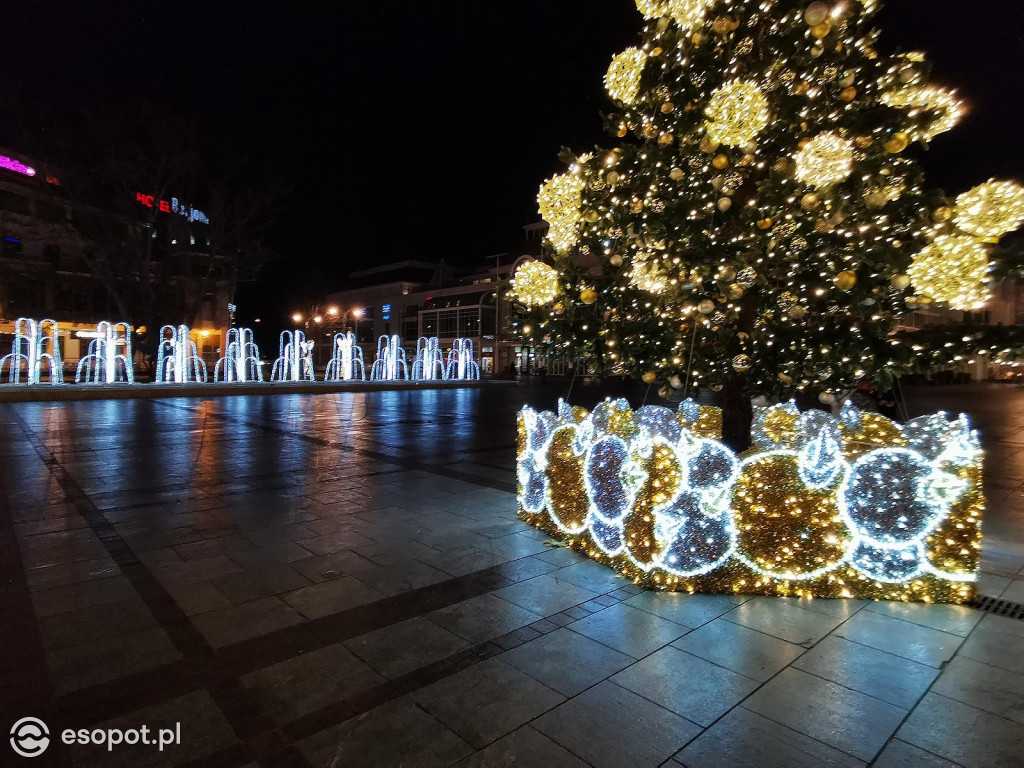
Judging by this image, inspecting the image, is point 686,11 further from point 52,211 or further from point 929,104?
point 52,211

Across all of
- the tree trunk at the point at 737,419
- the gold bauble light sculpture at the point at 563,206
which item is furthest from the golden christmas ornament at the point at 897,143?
the gold bauble light sculpture at the point at 563,206

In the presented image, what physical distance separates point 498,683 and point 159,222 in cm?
3095

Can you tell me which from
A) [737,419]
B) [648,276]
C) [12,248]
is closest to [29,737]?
[648,276]

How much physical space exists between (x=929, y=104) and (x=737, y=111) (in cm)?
140

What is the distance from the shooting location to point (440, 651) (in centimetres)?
304

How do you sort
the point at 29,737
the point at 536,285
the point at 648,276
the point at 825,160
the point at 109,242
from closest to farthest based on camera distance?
the point at 29,737
the point at 825,160
the point at 648,276
the point at 536,285
the point at 109,242

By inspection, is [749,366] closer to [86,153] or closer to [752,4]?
[752,4]

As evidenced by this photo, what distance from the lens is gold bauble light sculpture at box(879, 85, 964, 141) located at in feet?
12.4

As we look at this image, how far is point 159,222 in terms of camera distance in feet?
88.7

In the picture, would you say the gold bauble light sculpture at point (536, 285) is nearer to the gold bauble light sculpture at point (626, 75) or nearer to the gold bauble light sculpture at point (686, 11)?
the gold bauble light sculpture at point (626, 75)

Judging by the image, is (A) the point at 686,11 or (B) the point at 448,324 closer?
(A) the point at 686,11

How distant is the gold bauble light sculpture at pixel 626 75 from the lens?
438cm

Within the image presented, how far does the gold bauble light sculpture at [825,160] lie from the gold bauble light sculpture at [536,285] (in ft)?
6.33

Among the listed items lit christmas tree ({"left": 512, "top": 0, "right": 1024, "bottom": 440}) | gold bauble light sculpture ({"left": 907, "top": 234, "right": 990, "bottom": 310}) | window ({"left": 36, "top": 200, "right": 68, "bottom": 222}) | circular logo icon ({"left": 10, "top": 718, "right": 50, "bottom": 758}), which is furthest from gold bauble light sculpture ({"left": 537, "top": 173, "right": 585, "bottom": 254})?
window ({"left": 36, "top": 200, "right": 68, "bottom": 222})
